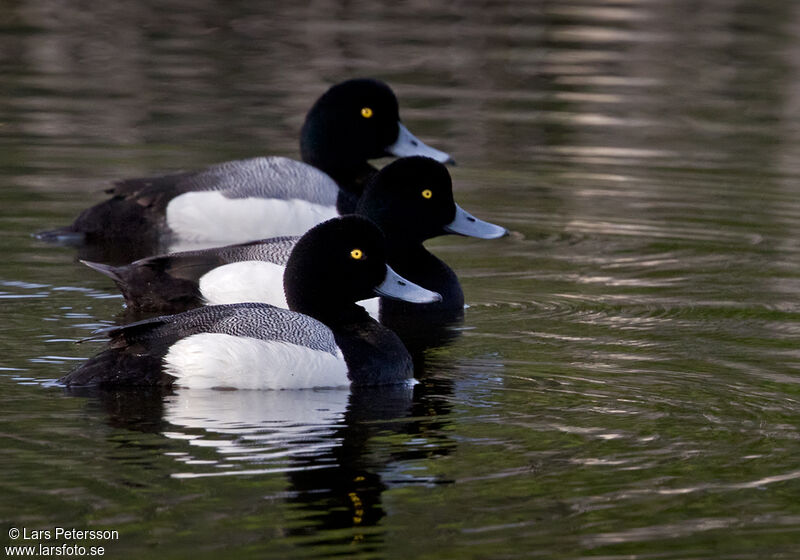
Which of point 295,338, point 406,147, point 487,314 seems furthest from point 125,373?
point 406,147

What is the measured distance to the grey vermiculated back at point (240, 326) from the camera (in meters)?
7.86

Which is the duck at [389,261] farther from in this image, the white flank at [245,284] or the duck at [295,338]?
the duck at [295,338]

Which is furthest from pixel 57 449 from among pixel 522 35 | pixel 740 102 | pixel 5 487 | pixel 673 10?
pixel 673 10

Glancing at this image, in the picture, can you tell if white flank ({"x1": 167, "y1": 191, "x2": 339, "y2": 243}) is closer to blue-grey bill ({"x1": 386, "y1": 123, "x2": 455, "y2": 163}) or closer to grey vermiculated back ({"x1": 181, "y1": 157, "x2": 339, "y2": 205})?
grey vermiculated back ({"x1": 181, "y1": 157, "x2": 339, "y2": 205})

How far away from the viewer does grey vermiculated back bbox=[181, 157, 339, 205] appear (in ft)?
39.9

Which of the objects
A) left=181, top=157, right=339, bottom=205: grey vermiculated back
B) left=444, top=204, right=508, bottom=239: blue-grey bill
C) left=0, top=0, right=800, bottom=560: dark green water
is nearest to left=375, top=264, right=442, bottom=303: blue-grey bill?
→ left=0, top=0, right=800, bottom=560: dark green water

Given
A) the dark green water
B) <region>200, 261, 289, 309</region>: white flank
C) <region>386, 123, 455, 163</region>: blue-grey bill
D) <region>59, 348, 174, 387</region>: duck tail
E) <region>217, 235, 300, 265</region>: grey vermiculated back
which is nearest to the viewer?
the dark green water

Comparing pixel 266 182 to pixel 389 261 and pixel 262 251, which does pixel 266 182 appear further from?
pixel 262 251

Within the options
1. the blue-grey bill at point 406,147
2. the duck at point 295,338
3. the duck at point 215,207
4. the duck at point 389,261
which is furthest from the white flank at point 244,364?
the blue-grey bill at point 406,147

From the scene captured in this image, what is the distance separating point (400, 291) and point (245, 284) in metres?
1.29

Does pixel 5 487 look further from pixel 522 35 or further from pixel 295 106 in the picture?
pixel 522 35

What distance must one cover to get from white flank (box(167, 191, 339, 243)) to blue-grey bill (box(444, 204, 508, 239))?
5.36ft

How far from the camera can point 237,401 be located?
775 cm

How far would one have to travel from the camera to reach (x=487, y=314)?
10.1 meters
